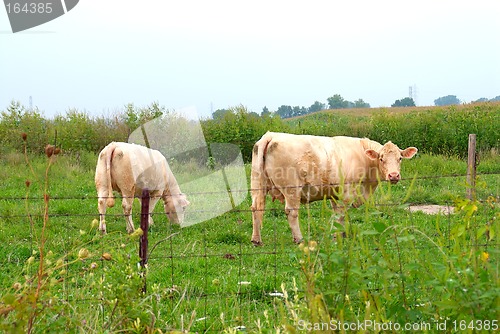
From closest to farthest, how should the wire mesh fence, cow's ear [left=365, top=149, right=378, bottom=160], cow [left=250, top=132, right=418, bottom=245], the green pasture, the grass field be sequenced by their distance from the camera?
the grass field, the green pasture, the wire mesh fence, cow [left=250, top=132, right=418, bottom=245], cow's ear [left=365, top=149, right=378, bottom=160]

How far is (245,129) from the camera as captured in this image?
23656 mm

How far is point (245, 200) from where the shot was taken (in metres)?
13.9

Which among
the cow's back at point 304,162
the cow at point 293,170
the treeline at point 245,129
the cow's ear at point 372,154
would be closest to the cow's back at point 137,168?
the cow at point 293,170

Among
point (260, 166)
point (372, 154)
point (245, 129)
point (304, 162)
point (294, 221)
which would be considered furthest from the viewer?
point (245, 129)

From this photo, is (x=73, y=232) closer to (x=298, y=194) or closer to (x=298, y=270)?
(x=298, y=194)

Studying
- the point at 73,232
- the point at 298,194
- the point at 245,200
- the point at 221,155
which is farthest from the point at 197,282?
the point at 221,155

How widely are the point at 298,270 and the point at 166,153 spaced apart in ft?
35.8

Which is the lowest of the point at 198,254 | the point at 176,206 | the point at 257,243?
the point at 257,243

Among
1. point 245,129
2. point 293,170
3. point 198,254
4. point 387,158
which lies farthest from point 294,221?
point 245,129

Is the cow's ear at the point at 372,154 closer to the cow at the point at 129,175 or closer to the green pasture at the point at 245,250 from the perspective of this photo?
the green pasture at the point at 245,250

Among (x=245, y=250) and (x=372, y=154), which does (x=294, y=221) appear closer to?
(x=245, y=250)

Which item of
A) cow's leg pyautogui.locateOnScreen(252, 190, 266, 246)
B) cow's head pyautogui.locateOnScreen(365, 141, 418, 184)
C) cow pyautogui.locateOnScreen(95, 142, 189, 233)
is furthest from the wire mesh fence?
cow's head pyautogui.locateOnScreen(365, 141, 418, 184)

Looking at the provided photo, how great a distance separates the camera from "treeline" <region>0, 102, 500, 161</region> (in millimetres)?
22406

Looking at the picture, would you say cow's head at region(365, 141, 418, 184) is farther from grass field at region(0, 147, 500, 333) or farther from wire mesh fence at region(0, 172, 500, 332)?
grass field at region(0, 147, 500, 333)
